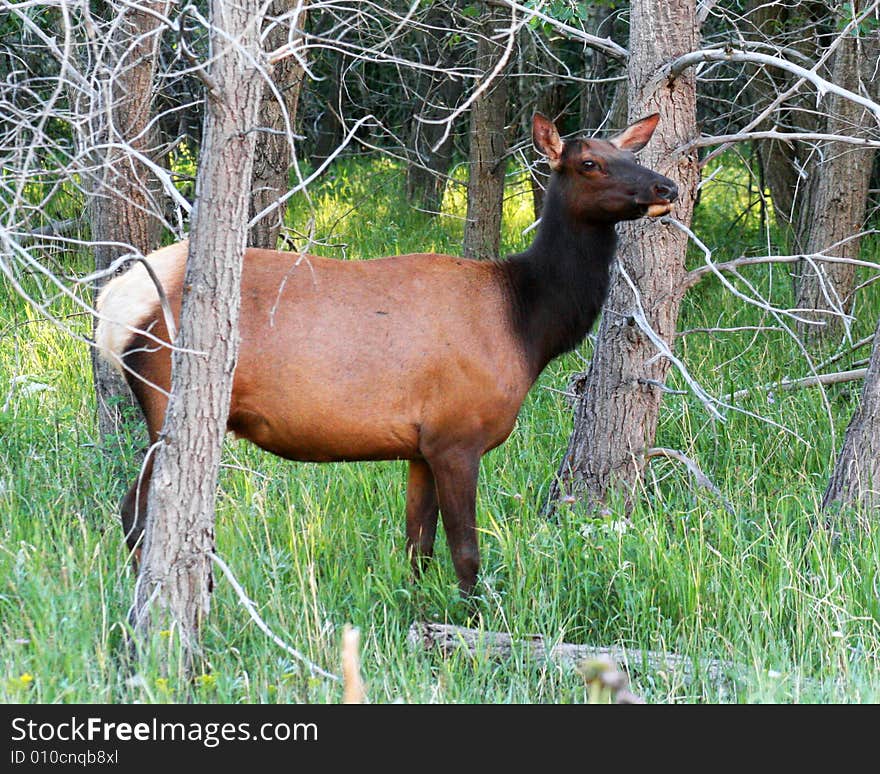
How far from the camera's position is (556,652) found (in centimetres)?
432

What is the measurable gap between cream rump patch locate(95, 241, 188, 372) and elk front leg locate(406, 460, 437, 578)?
1.44 metres

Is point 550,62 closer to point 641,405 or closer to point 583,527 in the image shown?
point 641,405

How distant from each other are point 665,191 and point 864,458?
1.52 metres

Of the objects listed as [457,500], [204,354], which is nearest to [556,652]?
[457,500]

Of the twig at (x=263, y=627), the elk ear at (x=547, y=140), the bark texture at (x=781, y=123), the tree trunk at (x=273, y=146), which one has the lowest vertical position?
the twig at (x=263, y=627)

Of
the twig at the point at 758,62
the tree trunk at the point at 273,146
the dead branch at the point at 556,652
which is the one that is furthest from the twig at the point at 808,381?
the tree trunk at the point at 273,146

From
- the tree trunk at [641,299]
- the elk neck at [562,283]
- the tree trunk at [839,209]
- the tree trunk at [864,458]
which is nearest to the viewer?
the tree trunk at [864,458]

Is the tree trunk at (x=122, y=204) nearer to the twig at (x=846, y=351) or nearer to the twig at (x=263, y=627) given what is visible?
the twig at (x=263, y=627)

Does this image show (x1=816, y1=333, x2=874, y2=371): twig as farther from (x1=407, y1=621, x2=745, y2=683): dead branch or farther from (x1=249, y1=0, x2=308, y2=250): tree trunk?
(x1=249, y1=0, x2=308, y2=250): tree trunk

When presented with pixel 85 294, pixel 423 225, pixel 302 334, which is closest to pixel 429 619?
pixel 302 334

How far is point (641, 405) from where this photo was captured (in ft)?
19.5

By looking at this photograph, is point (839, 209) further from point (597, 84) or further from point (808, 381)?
point (597, 84)

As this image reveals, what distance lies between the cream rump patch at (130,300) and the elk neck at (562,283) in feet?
5.08

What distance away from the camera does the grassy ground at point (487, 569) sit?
3.98 meters
